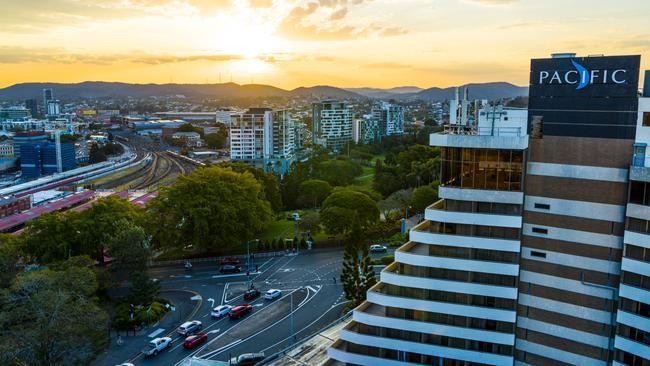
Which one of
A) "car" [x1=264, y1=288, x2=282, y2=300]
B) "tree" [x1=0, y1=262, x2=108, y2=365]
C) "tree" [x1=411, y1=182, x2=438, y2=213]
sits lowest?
"car" [x1=264, y1=288, x2=282, y2=300]

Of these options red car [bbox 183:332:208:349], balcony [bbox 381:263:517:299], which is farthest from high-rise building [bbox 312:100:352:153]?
balcony [bbox 381:263:517:299]

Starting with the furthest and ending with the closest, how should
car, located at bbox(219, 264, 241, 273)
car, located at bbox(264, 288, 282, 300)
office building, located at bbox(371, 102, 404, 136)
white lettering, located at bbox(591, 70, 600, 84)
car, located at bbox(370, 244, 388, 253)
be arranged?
office building, located at bbox(371, 102, 404, 136), car, located at bbox(370, 244, 388, 253), car, located at bbox(219, 264, 241, 273), car, located at bbox(264, 288, 282, 300), white lettering, located at bbox(591, 70, 600, 84)

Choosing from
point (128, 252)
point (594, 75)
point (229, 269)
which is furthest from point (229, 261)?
point (594, 75)

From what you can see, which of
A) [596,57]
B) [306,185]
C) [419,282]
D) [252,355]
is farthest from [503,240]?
[306,185]

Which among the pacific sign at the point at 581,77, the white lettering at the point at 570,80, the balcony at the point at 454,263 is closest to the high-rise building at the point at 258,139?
the balcony at the point at 454,263

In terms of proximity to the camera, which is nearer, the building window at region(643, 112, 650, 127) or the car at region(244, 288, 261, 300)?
the building window at region(643, 112, 650, 127)

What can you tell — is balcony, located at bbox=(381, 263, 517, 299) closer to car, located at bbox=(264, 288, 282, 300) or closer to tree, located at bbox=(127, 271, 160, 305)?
car, located at bbox=(264, 288, 282, 300)

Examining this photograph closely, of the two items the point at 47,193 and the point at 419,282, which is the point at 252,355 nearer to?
the point at 419,282
